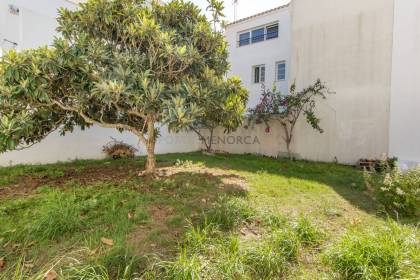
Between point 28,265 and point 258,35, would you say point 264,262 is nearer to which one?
point 28,265

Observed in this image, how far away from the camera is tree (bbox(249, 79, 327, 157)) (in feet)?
37.0

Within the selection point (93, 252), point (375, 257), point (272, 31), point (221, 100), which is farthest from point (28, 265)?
point (272, 31)

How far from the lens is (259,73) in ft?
54.1

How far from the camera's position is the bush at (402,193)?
4582mm

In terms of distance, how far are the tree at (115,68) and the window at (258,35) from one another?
11331mm

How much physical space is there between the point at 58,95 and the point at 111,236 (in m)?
3.97

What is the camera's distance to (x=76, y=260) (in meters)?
2.75

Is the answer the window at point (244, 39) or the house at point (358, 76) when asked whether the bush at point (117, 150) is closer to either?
the house at point (358, 76)

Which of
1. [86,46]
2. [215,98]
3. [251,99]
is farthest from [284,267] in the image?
[251,99]

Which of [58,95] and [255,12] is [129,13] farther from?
[255,12]

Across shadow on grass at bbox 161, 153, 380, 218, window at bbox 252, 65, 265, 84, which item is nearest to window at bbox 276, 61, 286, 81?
window at bbox 252, 65, 265, 84

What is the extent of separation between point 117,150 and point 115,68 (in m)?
6.04

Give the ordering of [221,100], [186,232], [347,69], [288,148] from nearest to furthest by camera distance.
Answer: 1. [186,232]
2. [221,100]
3. [347,69]
4. [288,148]

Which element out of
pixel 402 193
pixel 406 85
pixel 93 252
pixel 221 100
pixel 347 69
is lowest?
pixel 93 252
